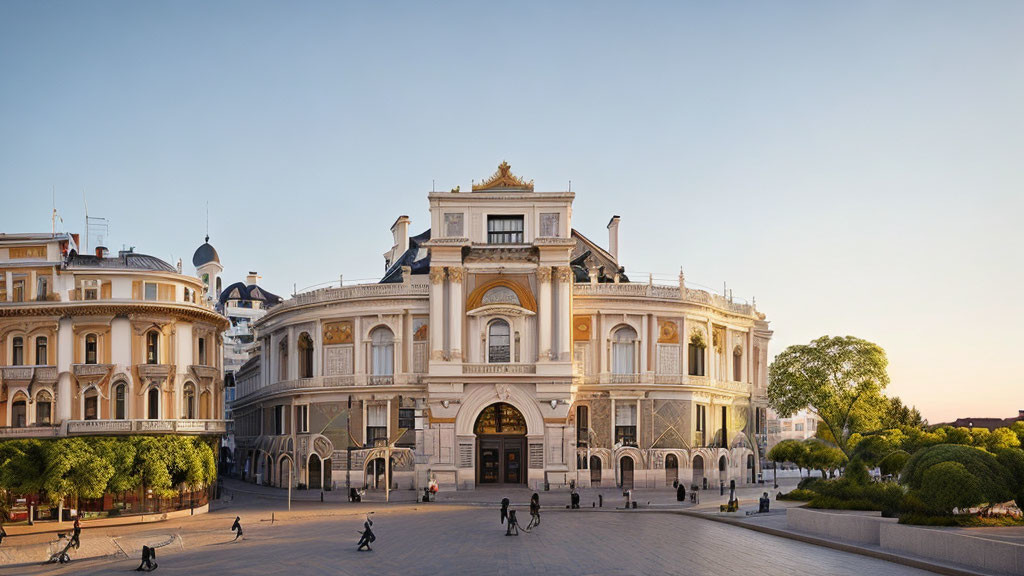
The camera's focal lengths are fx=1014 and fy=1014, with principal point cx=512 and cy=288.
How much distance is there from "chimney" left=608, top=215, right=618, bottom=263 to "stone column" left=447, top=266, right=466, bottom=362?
823 inches

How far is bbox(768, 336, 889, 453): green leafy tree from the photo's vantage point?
3046 inches

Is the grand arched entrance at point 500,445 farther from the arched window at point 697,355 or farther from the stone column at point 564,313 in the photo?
the arched window at point 697,355

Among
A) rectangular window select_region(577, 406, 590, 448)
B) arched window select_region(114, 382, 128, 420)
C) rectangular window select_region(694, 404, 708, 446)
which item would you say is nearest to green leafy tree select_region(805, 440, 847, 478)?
rectangular window select_region(694, 404, 708, 446)

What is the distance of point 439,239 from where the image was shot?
237 ft

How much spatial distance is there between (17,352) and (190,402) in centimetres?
1020

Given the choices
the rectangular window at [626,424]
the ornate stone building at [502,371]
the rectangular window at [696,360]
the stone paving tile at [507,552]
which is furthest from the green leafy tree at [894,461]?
the rectangular window at [696,360]

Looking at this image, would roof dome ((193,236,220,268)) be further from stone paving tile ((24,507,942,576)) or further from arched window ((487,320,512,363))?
stone paving tile ((24,507,942,576))

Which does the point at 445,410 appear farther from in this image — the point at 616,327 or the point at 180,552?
the point at 180,552

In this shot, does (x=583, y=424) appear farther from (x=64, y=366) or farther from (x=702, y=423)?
(x=64, y=366)

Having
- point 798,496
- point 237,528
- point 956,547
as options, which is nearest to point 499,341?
point 798,496

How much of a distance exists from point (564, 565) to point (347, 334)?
43.5m

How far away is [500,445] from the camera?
73.1 meters

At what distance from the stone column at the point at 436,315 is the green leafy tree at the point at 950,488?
38885 mm

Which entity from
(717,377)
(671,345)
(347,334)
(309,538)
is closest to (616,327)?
(671,345)
